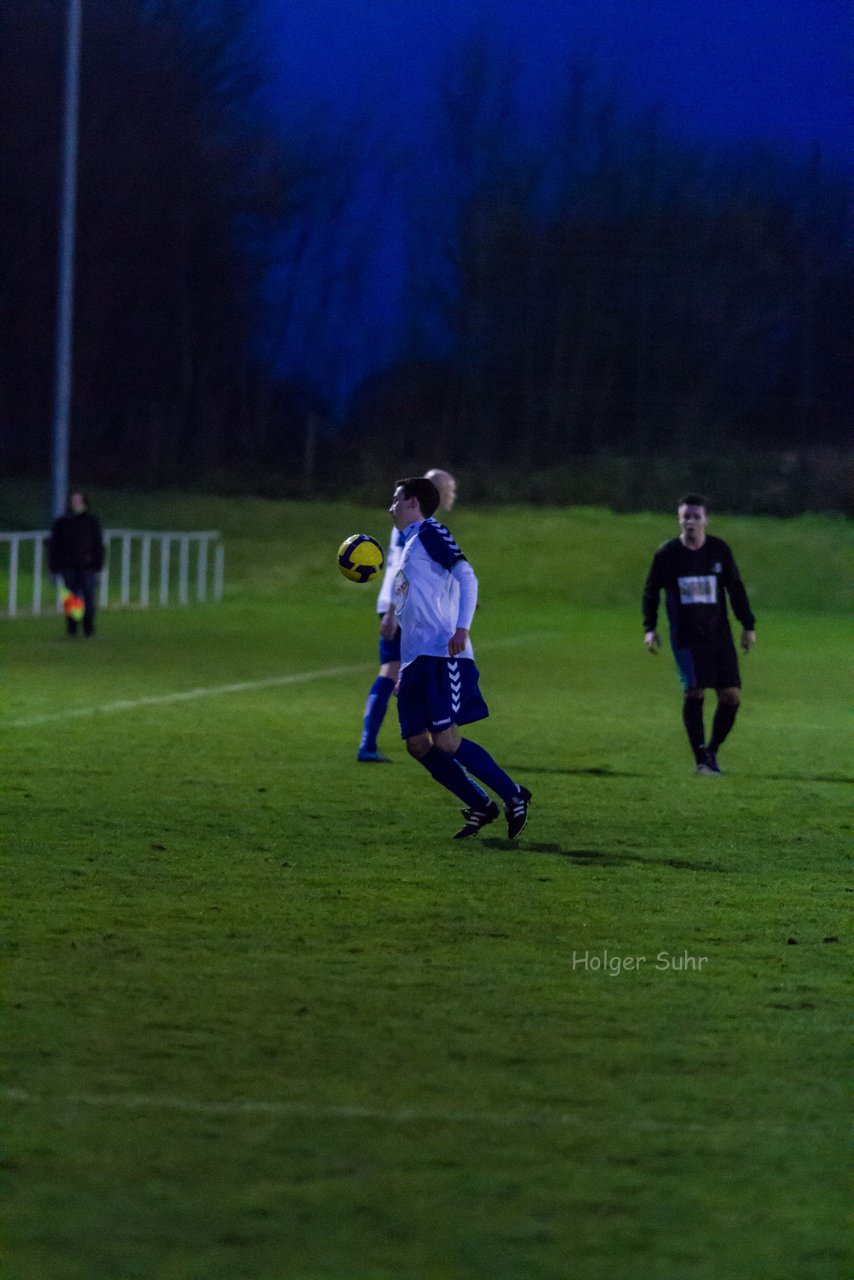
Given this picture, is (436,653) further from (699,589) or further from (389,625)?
(699,589)

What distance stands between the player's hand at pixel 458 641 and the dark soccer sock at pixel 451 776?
50 cm

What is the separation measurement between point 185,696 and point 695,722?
20.1 feet

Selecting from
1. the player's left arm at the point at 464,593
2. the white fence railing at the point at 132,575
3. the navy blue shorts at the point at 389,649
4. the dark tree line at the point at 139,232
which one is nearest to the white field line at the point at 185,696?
the navy blue shorts at the point at 389,649

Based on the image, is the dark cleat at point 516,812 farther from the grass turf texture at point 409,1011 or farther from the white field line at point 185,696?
the white field line at point 185,696

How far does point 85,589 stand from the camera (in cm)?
2541

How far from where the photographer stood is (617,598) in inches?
1626

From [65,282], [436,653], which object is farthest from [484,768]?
[65,282]

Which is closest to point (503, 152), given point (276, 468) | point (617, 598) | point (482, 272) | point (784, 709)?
point (482, 272)

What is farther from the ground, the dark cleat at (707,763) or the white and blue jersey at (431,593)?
the white and blue jersey at (431,593)

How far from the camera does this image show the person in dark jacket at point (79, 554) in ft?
83.0

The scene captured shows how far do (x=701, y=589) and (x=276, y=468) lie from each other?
42517mm

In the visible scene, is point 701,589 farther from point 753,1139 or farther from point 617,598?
point 617,598

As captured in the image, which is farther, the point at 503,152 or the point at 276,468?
the point at 503,152

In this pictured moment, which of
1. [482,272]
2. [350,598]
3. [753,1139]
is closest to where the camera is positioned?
[753,1139]
